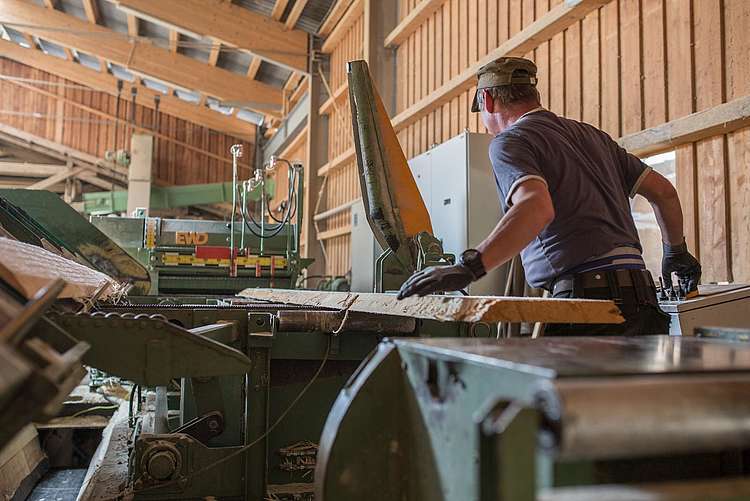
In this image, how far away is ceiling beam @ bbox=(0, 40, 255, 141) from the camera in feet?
40.7

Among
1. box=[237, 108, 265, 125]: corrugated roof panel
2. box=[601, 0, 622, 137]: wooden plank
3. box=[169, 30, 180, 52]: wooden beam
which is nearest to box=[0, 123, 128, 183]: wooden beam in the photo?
box=[237, 108, 265, 125]: corrugated roof panel

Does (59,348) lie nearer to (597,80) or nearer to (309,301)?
(309,301)

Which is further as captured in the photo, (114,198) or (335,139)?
(114,198)

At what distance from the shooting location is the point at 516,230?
68.2 inches

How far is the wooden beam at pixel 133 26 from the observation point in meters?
9.67

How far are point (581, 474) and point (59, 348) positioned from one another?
99 cm

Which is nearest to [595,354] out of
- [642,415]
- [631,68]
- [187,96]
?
[642,415]

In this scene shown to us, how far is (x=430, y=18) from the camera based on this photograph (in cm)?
615

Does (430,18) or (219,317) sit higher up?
(430,18)

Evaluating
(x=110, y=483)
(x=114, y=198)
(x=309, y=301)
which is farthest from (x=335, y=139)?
(x=110, y=483)

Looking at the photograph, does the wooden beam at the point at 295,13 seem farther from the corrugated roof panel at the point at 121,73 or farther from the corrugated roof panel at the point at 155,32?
the corrugated roof panel at the point at 121,73

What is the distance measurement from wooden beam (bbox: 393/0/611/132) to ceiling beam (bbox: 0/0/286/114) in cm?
502

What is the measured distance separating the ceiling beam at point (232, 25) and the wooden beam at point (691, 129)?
6.29 metres

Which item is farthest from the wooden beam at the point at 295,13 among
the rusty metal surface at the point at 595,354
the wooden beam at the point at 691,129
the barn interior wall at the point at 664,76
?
the rusty metal surface at the point at 595,354
